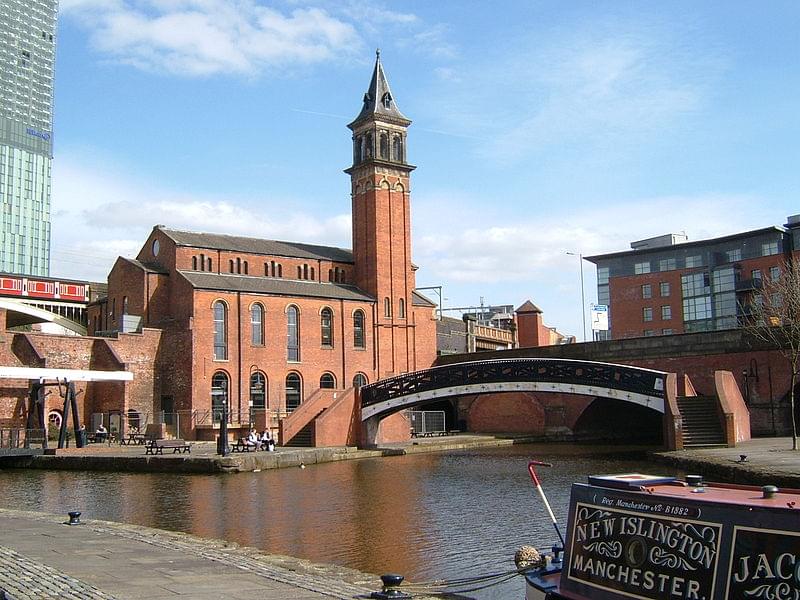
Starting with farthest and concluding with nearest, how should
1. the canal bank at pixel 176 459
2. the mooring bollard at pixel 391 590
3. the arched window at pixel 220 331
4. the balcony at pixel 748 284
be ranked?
the balcony at pixel 748 284, the arched window at pixel 220 331, the canal bank at pixel 176 459, the mooring bollard at pixel 391 590

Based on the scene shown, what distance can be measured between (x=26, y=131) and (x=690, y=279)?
11398 cm

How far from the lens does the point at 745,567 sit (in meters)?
7.44

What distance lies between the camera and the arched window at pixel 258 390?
48.5 meters

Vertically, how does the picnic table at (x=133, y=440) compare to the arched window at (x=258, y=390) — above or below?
below

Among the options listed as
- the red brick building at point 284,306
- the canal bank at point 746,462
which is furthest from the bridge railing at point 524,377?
the red brick building at point 284,306

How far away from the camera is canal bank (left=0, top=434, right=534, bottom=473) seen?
3041 centimetres

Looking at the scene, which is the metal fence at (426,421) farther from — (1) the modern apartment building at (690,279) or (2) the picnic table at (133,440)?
(1) the modern apartment building at (690,279)

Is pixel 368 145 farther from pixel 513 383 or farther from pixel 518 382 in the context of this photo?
pixel 518 382

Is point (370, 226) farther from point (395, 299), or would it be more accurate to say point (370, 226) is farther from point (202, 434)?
point (202, 434)

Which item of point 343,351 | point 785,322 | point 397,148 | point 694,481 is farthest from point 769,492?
point 397,148

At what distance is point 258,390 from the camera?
4872 centimetres

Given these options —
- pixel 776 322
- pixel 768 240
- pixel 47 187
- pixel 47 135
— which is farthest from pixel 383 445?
pixel 47 135

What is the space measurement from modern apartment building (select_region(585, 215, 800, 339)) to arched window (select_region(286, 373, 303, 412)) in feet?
115

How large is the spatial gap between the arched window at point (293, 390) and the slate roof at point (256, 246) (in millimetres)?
8080
